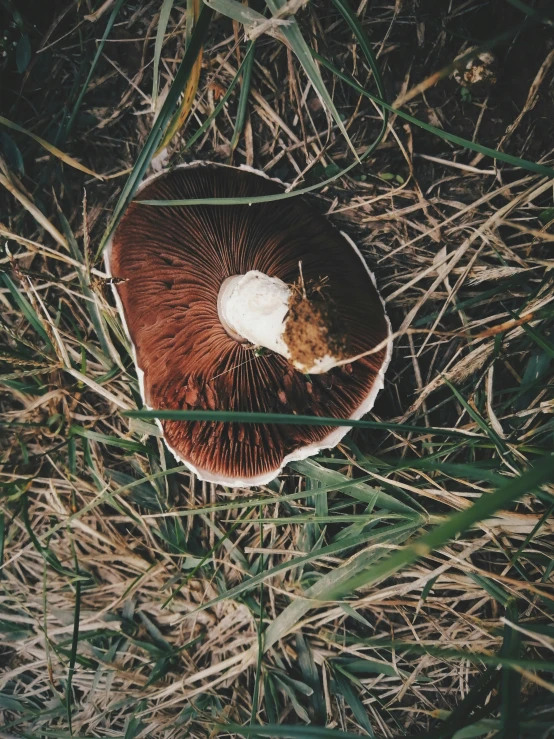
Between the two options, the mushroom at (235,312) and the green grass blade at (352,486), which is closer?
the mushroom at (235,312)

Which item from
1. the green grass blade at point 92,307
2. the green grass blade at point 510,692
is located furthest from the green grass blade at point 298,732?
the green grass blade at point 92,307

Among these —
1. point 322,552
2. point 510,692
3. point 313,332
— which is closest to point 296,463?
point 322,552

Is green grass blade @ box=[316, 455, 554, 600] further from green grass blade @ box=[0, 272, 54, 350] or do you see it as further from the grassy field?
green grass blade @ box=[0, 272, 54, 350]

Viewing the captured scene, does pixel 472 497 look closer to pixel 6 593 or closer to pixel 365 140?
pixel 365 140

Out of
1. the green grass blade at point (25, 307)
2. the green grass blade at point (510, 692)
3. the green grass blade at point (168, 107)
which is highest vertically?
the green grass blade at point (168, 107)

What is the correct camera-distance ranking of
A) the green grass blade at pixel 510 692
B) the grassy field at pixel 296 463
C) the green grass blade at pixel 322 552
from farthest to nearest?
the grassy field at pixel 296 463
the green grass blade at pixel 322 552
the green grass blade at pixel 510 692

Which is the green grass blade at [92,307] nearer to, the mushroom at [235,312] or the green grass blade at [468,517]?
the mushroom at [235,312]

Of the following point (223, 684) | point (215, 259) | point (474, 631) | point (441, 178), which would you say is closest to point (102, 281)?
point (215, 259)
